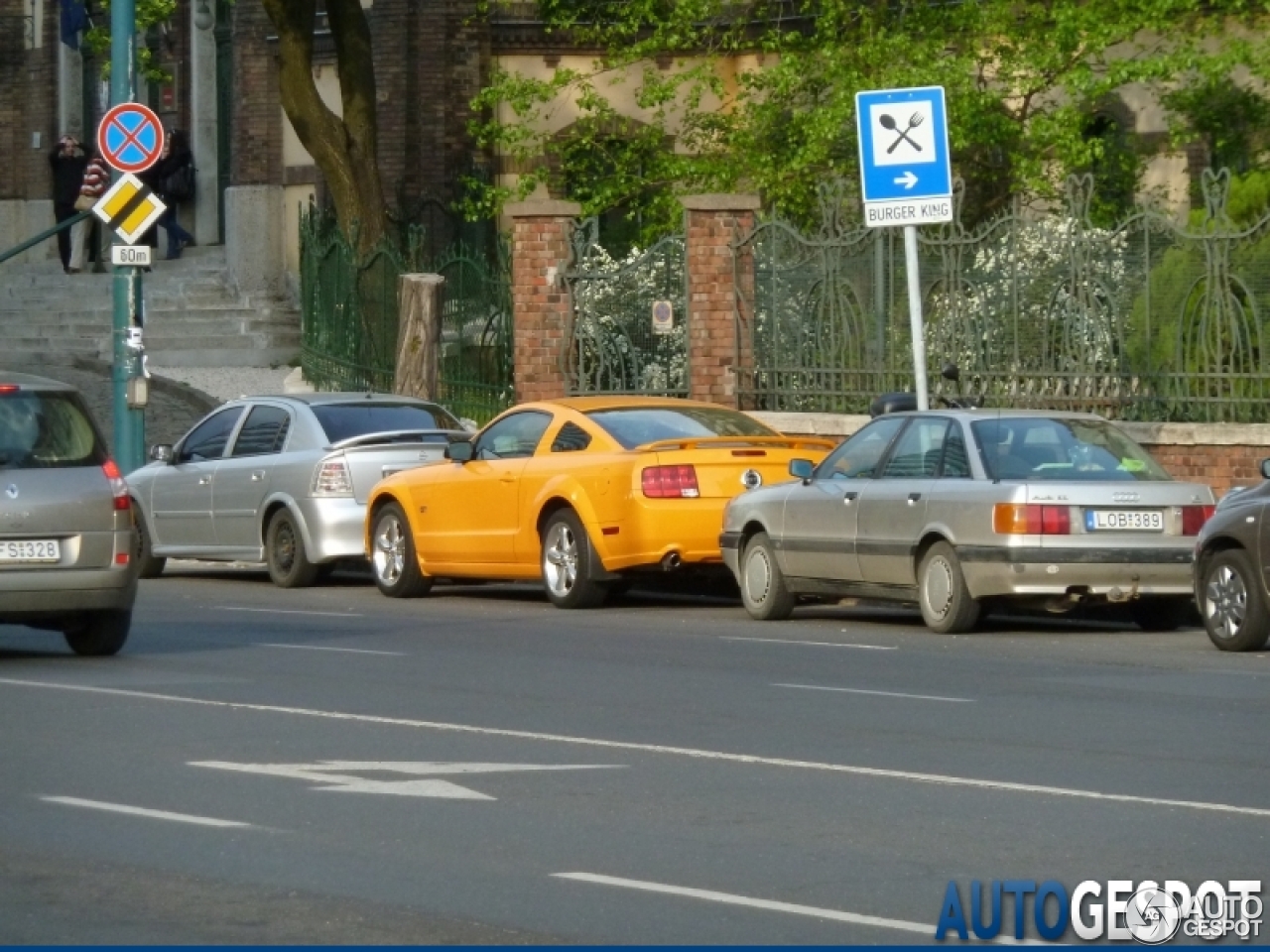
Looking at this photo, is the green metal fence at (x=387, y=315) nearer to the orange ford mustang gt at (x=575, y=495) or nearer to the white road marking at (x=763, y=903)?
the orange ford mustang gt at (x=575, y=495)

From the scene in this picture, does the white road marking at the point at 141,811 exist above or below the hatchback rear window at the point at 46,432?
below

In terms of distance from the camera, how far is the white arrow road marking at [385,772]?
31.3ft

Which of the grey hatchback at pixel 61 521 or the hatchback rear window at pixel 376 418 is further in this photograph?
the hatchback rear window at pixel 376 418

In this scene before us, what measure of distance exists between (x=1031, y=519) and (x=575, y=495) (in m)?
3.57

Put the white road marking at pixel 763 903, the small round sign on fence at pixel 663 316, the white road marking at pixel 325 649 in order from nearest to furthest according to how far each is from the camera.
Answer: the white road marking at pixel 763 903 < the white road marking at pixel 325 649 < the small round sign on fence at pixel 663 316

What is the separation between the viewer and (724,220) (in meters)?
25.0

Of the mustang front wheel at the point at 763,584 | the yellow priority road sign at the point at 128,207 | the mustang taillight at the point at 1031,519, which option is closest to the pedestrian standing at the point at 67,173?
the yellow priority road sign at the point at 128,207

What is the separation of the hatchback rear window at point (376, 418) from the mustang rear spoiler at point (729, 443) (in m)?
3.53

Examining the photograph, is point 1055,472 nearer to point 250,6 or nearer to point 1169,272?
point 1169,272

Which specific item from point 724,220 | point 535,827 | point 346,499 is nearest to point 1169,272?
point 724,220

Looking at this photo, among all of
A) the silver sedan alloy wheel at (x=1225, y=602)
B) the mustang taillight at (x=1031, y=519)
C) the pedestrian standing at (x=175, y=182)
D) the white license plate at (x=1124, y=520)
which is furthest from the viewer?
the pedestrian standing at (x=175, y=182)

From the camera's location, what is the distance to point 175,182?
40531 mm

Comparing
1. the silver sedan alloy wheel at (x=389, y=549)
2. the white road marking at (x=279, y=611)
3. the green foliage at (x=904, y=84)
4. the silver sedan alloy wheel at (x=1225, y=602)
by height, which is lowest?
the white road marking at (x=279, y=611)

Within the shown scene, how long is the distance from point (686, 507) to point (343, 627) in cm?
257
